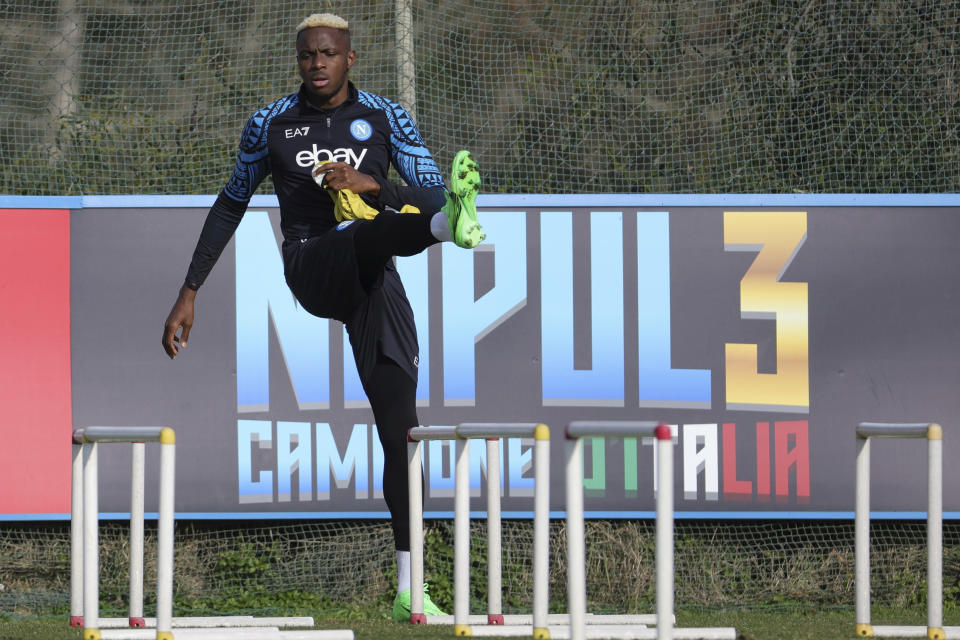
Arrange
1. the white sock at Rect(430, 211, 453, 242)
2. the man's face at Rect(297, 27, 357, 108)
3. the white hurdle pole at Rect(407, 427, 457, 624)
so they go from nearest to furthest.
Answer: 1. the white sock at Rect(430, 211, 453, 242)
2. the white hurdle pole at Rect(407, 427, 457, 624)
3. the man's face at Rect(297, 27, 357, 108)

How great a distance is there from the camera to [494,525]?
4539mm

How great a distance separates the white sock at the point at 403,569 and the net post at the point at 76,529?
4.00 feet

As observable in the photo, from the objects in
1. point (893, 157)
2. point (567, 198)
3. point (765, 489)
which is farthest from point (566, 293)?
point (893, 157)

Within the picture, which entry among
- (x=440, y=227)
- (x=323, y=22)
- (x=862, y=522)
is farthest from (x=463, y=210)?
(x=862, y=522)

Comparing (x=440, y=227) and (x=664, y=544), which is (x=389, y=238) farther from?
(x=664, y=544)

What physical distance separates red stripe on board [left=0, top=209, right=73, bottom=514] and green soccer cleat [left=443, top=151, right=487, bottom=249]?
12.1ft

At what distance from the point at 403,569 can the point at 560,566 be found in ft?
8.38

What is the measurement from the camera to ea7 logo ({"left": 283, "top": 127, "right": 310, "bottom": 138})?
16.5 feet

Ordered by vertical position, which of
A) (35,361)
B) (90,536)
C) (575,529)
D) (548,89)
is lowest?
(90,536)

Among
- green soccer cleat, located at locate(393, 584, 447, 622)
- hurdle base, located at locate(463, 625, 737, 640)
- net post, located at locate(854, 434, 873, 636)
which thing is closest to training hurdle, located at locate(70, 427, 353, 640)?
hurdle base, located at locate(463, 625, 737, 640)

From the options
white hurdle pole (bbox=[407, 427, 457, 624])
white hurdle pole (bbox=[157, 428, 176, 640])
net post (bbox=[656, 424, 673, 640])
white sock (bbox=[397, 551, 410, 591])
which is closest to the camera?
net post (bbox=[656, 424, 673, 640])

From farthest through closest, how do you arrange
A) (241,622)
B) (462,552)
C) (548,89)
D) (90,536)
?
(548,89), (241,622), (462,552), (90,536)

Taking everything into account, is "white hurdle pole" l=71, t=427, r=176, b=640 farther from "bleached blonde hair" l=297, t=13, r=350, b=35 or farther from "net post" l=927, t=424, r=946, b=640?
"net post" l=927, t=424, r=946, b=640

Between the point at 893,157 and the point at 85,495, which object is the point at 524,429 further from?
the point at 893,157
